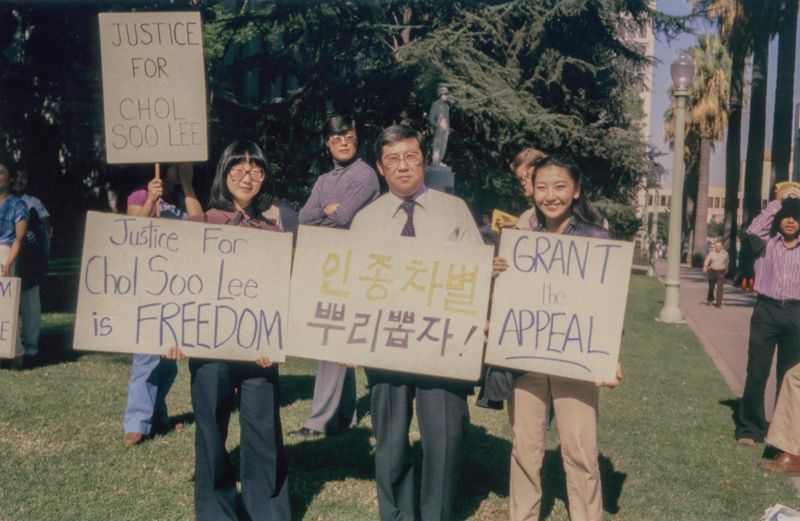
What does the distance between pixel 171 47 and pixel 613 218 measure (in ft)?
103

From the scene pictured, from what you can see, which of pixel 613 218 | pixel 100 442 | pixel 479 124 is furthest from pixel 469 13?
pixel 613 218

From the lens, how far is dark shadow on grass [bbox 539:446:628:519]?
480 centimetres

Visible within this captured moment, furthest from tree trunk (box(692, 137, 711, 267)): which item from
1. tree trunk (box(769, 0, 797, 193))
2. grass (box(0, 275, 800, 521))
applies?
grass (box(0, 275, 800, 521))

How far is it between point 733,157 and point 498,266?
32061 mm

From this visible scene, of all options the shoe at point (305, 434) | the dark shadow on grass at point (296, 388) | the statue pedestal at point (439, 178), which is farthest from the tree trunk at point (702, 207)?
the shoe at point (305, 434)

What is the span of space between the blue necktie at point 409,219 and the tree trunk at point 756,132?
75.5 ft

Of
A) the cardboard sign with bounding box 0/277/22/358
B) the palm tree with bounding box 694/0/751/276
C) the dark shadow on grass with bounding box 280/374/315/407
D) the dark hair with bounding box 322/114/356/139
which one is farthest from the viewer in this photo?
the palm tree with bounding box 694/0/751/276

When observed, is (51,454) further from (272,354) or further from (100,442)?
(272,354)

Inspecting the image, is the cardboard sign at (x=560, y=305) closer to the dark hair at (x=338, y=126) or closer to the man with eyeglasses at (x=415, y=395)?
the man with eyeglasses at (x=415, y=395)

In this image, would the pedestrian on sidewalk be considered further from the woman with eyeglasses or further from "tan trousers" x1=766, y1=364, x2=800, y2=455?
the woman with eyeglasses

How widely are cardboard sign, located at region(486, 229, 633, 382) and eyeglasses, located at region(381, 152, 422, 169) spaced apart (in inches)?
21.5

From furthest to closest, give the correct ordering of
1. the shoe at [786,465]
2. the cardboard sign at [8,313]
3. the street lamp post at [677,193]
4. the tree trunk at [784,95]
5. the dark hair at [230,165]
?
1. the tree trunk at [784,95]
2. the street lamp post at [677,193]
3. the shoe at [786,465]
4. the cardboard sign at [8,313]
5. the dark hair at [230,165]

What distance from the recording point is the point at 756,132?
26.4 m

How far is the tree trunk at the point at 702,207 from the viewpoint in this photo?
40.5 meters
